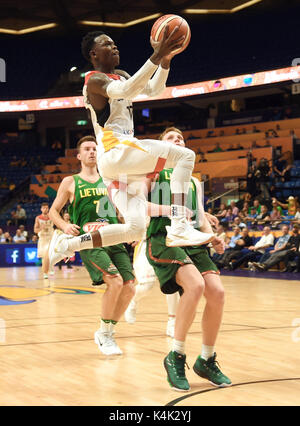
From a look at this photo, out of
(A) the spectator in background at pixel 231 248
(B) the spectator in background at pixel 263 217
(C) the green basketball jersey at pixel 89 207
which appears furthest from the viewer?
(B) the spectator in background at pixel 263 217

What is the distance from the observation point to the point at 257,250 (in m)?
14.6

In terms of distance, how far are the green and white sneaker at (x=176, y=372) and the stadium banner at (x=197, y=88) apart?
53.6ft

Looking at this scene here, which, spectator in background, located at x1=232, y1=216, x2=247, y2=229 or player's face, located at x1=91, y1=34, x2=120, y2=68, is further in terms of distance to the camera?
spectator in background, located at x1=232, y1=216, x2=247, y2=229

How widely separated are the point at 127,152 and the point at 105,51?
778mm

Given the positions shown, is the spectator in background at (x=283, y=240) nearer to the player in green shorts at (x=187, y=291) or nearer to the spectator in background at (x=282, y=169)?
the spectator in background at (x=282, y=169)

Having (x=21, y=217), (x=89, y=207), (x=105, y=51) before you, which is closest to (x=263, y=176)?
(x=21, y=217)

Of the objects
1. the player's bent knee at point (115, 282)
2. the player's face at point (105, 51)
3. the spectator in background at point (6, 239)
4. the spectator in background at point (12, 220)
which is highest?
the player's face at point (105, 51)

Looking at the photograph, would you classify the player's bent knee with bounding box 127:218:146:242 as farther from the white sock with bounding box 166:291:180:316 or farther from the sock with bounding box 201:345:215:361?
the white sock with bounding box 166:291:180:316

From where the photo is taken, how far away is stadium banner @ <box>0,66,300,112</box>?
73.8ft

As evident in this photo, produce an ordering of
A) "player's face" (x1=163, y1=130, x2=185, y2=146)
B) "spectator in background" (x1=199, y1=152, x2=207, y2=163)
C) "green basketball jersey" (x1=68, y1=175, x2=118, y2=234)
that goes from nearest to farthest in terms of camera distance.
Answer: "player's face" (x1=163, y1=130, x2=185, y2=146), "green basketball jersey" (x1=68, y1=175, x2=118, y2=234), "spectator in background" (x1=199, y1=152, x2=207, y2=163)

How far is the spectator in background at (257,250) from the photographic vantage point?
46.9ft

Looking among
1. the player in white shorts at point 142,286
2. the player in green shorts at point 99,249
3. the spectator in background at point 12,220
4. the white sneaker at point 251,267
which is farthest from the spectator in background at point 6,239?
the player in green shorts at point 99,249

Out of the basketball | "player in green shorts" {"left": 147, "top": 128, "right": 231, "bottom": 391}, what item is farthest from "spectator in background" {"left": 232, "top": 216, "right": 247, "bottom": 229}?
the basketball
